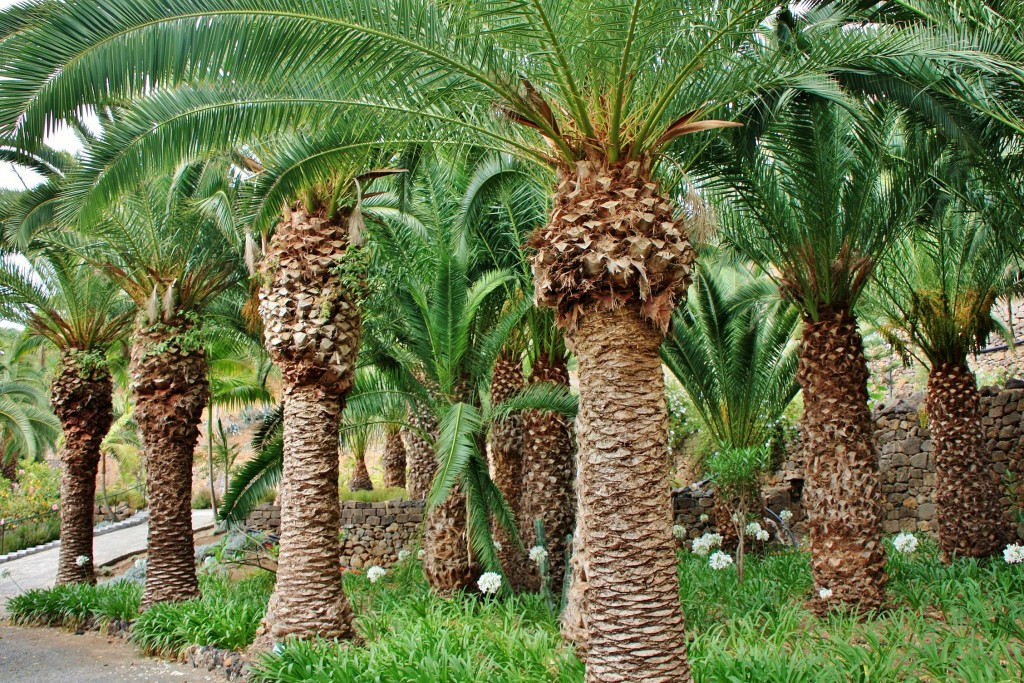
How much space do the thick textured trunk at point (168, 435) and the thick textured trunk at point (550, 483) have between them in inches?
187

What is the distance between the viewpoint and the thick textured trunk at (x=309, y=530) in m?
7.48

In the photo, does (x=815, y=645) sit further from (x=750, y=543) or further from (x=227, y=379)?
(x=227, y=379)

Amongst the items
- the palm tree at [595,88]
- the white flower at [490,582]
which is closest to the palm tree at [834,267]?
the palm tree at [595,88]

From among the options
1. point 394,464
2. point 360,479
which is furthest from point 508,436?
point 360,479

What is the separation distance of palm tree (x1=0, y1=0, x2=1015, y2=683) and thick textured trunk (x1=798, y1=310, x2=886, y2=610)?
279cm

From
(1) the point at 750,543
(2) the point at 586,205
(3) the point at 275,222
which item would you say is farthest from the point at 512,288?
(1) the point at 750,543

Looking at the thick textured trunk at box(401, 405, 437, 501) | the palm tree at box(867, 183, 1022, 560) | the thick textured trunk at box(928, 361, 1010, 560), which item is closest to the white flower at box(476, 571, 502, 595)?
the thick textured trunk at box(928, 361, 1010, 560)

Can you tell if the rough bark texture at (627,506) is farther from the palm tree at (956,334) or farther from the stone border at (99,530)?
the stone border at (99,530)

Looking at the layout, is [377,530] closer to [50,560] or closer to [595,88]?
[50,560]

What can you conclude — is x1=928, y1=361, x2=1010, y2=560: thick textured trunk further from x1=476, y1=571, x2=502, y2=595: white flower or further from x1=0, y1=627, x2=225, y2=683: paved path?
x1=0, y1=627, x2=225, y2=683: paved path

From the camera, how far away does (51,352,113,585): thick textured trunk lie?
1251 centimetres

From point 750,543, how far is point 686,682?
24.2 ft

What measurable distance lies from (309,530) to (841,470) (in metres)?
5.37

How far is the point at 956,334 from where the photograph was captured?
9742mm
